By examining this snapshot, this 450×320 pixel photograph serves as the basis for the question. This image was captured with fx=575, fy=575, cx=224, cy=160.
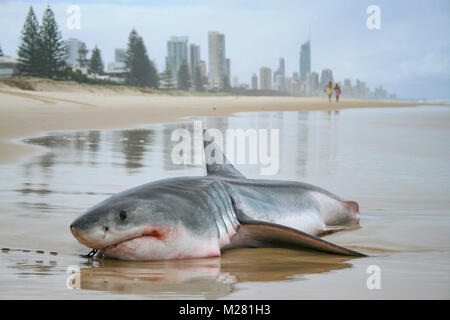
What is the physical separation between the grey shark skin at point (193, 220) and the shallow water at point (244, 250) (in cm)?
8

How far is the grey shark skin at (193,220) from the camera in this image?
2934 millimetres

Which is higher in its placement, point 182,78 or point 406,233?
point 182,78

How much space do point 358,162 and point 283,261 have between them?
5.41 meters

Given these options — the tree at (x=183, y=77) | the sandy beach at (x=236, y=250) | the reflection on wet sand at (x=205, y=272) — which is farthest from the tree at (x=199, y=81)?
the reflection on wet sand at (x=205, y=272)

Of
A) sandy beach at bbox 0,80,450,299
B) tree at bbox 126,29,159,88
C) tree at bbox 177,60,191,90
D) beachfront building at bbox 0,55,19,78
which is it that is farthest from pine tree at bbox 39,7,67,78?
sandy beach at bbox 0,80,450,299

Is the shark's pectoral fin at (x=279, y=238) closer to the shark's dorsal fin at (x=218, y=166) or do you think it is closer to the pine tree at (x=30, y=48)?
the shark's dorsal fin at (x=218, y=166)

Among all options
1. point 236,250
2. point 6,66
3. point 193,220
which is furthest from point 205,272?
point 6,66

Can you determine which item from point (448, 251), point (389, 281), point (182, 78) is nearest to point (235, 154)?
point (448, 251)

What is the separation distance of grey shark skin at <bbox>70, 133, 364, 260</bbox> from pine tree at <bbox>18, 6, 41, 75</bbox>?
82668mm

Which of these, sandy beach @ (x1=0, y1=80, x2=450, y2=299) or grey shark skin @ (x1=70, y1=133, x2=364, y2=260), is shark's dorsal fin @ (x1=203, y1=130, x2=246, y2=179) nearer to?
grey shark skin @ (x1=70, y1=133, x2=364, y2=260)

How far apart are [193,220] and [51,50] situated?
277 feet

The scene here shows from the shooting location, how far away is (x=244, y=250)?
11.1 ft

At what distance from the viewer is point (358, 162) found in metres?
8.25
